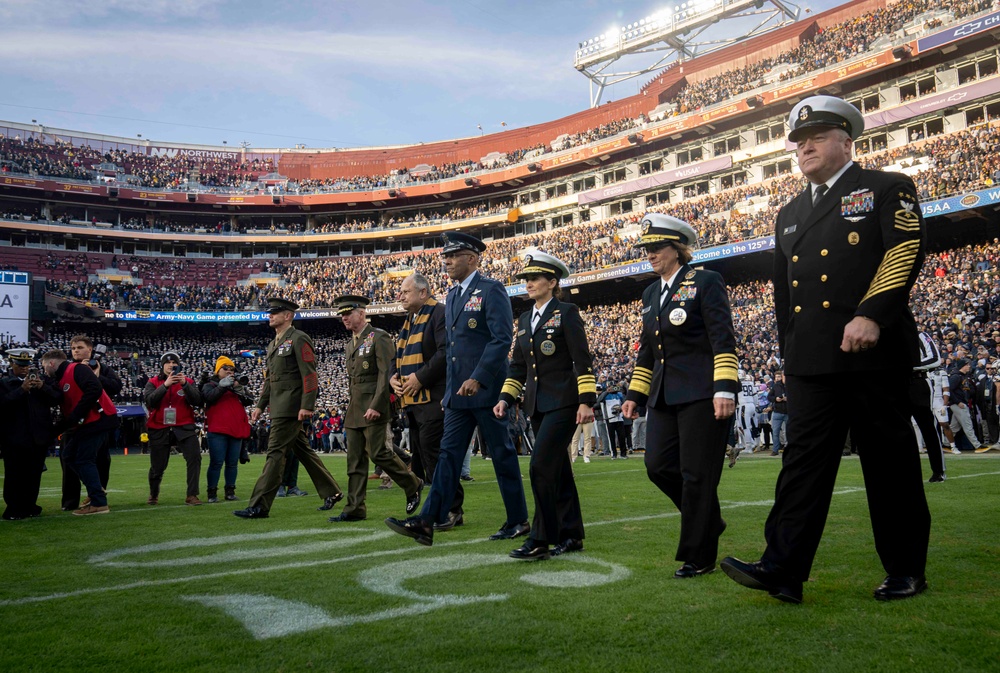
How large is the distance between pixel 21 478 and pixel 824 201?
27.6 feet

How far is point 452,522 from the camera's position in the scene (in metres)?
6.84

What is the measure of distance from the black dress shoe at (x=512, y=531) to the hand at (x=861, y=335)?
3.26 m

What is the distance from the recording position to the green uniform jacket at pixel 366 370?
7.60 m

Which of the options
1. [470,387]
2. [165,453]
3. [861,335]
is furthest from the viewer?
[165,453]

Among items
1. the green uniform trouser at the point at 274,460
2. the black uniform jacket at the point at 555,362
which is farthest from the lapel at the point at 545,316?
the green uniform trouser at the point at 274,460

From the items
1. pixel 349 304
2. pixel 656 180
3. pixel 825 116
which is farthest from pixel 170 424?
pixel 656 180

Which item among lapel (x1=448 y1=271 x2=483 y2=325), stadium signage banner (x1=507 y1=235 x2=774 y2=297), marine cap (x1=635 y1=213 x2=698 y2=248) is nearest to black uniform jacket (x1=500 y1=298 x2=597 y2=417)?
lapel (x1=448 y1=271 x2=483 y2=325)

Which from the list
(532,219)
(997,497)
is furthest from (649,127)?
(997,497)

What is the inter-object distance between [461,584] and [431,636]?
1039 mm

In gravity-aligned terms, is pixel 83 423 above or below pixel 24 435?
above

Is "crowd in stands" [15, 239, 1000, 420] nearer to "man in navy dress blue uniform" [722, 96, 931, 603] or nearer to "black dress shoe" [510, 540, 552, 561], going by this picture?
"black dress shoe" [510, 540, 552, 561]

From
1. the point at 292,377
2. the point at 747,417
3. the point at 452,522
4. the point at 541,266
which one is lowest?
the point at 452,522

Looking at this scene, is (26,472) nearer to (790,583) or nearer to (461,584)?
(461,584)

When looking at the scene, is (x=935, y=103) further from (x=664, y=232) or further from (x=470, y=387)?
(x=470, y=387)
